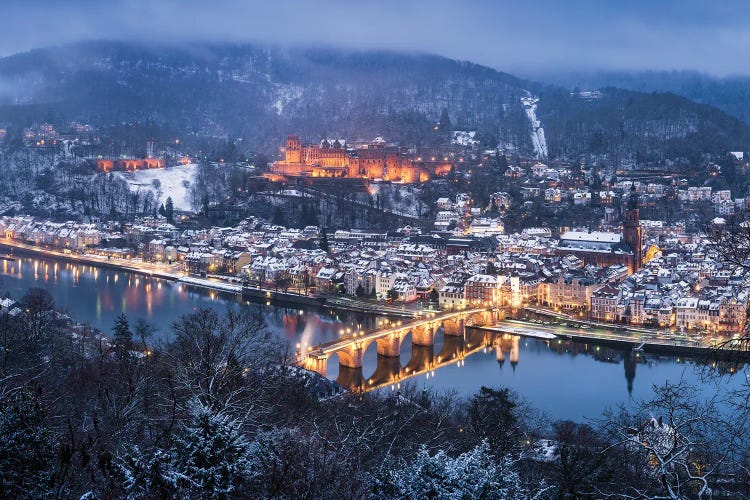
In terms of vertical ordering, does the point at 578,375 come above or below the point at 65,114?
below

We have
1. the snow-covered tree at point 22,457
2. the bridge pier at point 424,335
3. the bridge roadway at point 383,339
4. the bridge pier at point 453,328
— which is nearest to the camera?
the snow-covered tree at point 22,457

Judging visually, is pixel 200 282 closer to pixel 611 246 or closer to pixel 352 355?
pixel 352 355

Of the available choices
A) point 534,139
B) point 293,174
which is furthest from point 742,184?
point 293,174

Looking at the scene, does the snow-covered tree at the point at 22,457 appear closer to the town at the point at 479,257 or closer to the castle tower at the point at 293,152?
the town at the point at 479,257

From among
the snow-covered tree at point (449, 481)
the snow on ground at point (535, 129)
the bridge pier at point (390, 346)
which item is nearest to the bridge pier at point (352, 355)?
the bridge pier at point (390, 346)

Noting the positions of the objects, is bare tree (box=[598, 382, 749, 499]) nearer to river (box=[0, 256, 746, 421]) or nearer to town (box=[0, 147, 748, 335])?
river (box=[0, 256, 746, 421])

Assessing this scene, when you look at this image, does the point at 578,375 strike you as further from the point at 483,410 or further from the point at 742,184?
the point at 742,184

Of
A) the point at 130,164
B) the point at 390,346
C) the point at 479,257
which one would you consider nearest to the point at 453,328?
the point at 390,346

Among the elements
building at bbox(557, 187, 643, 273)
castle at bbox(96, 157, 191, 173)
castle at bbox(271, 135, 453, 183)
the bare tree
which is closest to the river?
the bare tree
